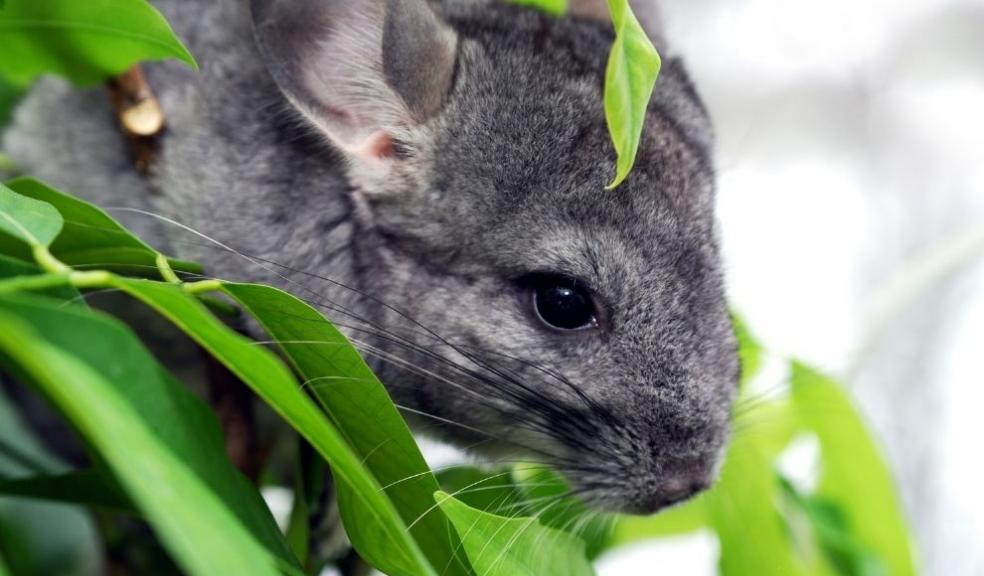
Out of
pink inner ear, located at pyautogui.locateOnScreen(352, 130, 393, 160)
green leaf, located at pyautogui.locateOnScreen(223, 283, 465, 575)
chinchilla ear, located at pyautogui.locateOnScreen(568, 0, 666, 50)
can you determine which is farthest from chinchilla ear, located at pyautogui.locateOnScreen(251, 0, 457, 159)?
green leaf, located at pyautogui.locateOnScreen(223, 283, 465, 575)

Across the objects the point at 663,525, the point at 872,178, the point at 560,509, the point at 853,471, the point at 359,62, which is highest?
the point at 359,62

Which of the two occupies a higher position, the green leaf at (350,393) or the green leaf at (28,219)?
the green leaf at (28,219)

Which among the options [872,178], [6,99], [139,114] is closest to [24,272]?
[139,114]

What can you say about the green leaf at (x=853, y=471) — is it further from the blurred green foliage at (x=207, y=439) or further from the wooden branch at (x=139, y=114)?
the wooden branch at (x=139, y=114)

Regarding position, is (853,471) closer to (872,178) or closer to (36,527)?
(36,527)

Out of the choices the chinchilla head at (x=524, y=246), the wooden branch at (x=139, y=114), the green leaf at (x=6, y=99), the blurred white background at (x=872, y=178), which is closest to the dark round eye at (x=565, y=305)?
the chinchilla head at (x=524, y=246)

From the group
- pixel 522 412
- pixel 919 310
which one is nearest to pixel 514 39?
pixel 522 412

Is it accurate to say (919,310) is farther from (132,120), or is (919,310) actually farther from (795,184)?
(132,120)
